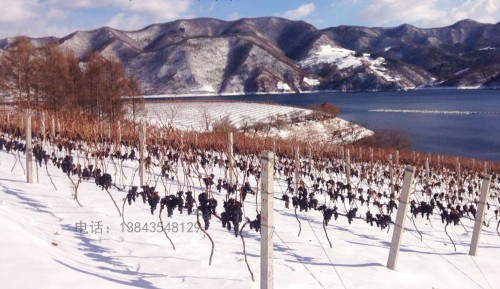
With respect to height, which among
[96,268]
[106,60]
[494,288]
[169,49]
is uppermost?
[169,49]

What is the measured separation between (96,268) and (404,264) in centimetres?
366

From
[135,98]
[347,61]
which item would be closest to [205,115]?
[135,98]

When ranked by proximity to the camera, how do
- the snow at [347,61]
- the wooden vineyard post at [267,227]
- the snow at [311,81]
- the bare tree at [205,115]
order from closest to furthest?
the wooden vineyard post at [267,227] < the bare tree at [205,115] < the snow at [311,81] < the snow at [347,61]

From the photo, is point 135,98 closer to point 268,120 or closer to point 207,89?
point 268,120

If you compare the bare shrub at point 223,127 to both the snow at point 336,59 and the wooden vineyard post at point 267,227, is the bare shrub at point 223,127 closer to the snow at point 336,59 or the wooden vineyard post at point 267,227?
the wooden vineyard post at point 267,227

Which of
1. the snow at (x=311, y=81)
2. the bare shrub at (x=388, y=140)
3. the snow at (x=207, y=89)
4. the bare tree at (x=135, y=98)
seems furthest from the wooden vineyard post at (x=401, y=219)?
the snow at (x=311, y=81)

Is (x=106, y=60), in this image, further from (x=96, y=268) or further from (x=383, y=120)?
(x=383, y=120)

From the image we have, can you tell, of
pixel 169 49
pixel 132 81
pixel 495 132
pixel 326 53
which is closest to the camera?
pixel 132 81

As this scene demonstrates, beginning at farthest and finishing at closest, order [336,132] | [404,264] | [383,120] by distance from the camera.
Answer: [383,120] < [336,132] < [404,264]

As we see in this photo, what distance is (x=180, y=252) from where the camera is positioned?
4.89 metres

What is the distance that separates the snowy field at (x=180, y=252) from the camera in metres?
3.74

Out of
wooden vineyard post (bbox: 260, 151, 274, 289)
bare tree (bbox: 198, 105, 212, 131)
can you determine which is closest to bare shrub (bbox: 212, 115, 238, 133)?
bare tree (bbox: 198, 105, 212, 131)

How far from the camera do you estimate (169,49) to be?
143125 millimetres

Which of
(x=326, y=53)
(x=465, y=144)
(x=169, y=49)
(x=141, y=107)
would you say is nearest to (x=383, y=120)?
(x=465, y=144)
